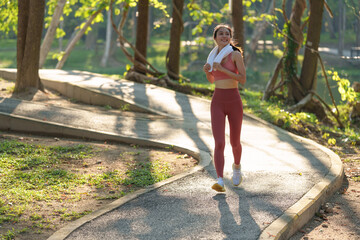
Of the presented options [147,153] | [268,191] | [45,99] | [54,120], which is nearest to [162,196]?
[268,191]

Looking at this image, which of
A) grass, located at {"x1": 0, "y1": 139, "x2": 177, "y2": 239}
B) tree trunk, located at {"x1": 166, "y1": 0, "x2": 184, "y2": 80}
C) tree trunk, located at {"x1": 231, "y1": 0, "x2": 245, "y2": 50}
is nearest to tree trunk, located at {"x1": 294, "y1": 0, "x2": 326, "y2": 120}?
tree trunk, located at {"x1": 231, "y1": 0, "x2": 245, "y2": 50}

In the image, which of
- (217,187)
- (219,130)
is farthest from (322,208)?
(219,130)

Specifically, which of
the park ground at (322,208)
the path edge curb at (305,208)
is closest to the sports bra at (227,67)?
the path edge curb at (305,208)

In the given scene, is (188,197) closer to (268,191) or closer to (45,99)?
(268,191)

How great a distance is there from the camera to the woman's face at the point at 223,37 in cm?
664

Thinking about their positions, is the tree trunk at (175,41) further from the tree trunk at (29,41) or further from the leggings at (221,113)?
the leggings at (221,113)

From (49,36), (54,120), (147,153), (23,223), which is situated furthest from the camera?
(49,36)

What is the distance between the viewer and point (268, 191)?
6.91m

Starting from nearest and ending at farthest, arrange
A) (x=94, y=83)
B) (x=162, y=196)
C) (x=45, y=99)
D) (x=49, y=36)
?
1. (x=162, y=196)
2. (x=45, y=99)
3. (x=94, y=83)
4. (x=49, y=36)

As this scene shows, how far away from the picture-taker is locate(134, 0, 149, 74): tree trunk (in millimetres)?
16859

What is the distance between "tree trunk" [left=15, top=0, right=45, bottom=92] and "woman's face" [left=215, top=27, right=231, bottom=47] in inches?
289

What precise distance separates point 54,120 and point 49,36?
10.2m

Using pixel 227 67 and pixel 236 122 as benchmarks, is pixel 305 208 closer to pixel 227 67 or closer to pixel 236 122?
pixel 236 122

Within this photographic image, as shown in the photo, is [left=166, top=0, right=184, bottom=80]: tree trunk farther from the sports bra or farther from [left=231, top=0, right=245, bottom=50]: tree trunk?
the sports bra
